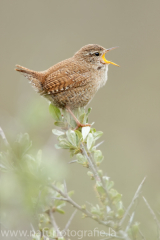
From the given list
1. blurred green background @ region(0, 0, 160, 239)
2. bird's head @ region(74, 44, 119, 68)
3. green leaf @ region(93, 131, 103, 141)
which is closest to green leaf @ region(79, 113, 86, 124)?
green leaf @ region(93, 131, 103, 141)

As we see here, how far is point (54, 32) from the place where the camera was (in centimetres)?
762

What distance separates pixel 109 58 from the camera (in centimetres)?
713

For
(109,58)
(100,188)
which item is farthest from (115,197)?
(109,58)

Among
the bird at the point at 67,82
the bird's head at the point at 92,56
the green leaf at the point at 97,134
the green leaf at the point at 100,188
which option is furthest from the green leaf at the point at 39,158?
the bird's head at the point at 92,56

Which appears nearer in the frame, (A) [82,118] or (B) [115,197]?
(B) [115,197]

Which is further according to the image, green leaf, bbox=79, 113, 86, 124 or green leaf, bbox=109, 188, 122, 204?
green leaf, bbox=79, 113, 86, 124

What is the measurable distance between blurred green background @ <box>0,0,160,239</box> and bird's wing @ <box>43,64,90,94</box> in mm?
253

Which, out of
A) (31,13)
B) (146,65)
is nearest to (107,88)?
(146,65)

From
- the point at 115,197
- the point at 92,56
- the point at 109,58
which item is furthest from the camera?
the point at 109,58

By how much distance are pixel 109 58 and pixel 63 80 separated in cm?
430

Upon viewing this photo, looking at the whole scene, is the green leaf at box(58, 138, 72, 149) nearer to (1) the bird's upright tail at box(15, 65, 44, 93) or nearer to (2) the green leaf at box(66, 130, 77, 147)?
(2) the green leaf at box(66, 130, 77, 147)

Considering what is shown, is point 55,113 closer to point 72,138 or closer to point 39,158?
point 72,138

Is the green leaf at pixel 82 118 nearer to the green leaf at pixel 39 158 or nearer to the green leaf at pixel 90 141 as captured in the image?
the green leaf at pixel 90 141

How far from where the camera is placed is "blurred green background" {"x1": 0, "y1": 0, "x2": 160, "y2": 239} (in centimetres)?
439
